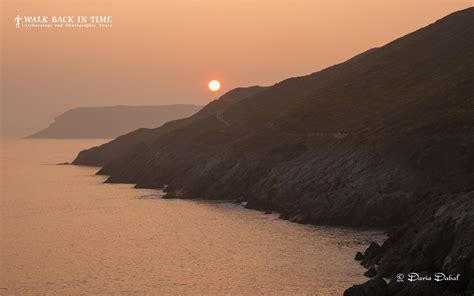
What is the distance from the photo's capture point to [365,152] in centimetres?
10312

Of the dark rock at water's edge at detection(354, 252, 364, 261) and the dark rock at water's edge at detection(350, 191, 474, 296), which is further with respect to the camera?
the dark rock at water's edge at detection(354, 252, 364, 261)

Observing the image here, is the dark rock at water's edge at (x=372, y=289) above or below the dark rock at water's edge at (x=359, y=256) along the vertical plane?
above

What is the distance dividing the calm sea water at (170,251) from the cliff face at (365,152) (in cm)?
598

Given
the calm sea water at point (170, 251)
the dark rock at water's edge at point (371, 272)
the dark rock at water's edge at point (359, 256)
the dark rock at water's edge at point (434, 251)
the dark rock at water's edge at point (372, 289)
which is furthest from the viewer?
the dark rock at water's edge at point (359, 256)

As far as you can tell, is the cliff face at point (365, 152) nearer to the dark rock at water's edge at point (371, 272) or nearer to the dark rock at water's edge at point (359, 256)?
the dark rock at water's edge at point (371, 272)

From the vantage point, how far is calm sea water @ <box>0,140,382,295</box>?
59.2 m

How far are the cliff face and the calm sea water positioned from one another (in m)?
5.98

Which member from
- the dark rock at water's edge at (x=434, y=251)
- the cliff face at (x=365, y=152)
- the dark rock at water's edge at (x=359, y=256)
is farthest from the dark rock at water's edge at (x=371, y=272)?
the dark rock at water's edge at (x=359, y=256)

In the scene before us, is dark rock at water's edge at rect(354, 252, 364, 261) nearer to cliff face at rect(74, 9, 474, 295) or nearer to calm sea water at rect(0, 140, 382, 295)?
calm sea water at rect(0, 140, 382, 295)

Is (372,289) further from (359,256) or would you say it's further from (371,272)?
(359,256)

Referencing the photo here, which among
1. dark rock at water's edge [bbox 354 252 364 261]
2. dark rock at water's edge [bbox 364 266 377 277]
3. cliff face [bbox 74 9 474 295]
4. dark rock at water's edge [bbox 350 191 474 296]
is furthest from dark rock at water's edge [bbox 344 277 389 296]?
dark rock at water's edge [bbox 354 252 364 261]

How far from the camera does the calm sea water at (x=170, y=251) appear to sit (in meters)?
59.2

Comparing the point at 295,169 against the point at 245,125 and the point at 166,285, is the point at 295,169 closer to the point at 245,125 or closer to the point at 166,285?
the point at 166,285

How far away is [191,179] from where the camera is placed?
138000 mm
